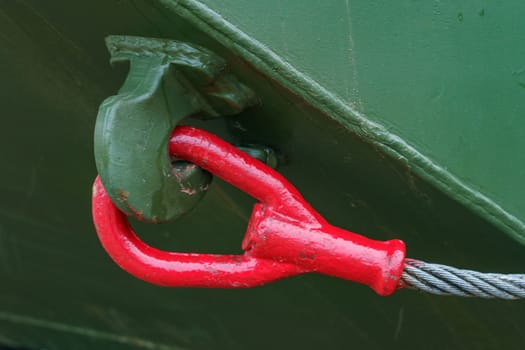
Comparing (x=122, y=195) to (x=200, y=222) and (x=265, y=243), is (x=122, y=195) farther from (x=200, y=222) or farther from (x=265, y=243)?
(x=200, y=222)

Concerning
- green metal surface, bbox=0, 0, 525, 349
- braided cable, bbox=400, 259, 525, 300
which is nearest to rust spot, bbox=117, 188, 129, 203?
green metal surface, bbox=0, 0, 525, 349

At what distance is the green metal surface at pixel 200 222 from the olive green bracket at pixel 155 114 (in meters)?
0.03

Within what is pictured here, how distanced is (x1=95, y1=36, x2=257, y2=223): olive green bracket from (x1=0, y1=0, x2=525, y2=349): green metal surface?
0.03 metres

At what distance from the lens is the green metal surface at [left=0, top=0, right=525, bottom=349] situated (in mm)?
1010

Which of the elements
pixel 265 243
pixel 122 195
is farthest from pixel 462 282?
pixel 122 195

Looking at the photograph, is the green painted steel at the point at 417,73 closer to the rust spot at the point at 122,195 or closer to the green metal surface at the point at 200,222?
the green metal surface at the point at 200,222

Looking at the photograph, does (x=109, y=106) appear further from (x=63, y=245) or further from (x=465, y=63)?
(x=63, y=245)

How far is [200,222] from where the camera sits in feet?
5.24

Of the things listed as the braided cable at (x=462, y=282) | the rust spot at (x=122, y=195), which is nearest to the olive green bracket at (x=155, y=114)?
the rust spot at (x=122, y=195)

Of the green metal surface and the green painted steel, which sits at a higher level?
the green painted steel

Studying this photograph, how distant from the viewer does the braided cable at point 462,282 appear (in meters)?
0.96

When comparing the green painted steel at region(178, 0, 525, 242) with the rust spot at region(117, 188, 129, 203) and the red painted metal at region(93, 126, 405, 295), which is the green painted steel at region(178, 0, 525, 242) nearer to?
the red painted metal at region(93, 126, 405, 295)

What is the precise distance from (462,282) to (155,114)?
0.57 meters

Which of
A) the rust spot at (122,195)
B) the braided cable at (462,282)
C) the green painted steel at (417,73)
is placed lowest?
the rust spot at (122,195)
